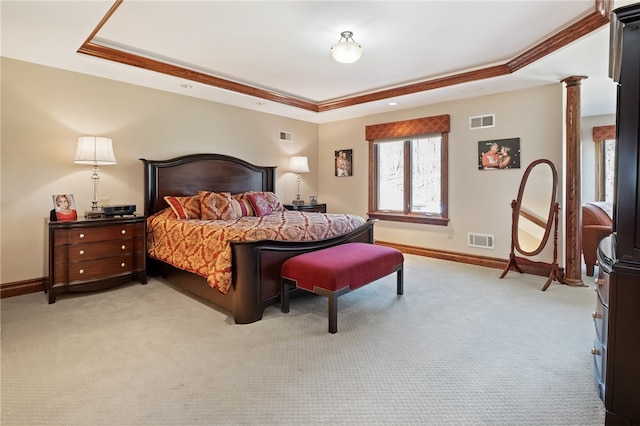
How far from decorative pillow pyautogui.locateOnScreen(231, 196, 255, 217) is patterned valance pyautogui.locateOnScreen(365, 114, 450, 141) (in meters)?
2.68

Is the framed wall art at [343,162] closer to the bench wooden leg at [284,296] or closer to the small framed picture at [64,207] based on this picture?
the bench wooden leg at [284,296]

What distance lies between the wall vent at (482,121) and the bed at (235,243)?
2.32 m

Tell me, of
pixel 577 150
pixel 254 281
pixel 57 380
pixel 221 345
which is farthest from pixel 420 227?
pixel 57 380

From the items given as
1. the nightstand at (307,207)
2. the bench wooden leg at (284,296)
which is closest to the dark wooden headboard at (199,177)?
the nightstand at (307,207)

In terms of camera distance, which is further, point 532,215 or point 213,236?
point 532,215

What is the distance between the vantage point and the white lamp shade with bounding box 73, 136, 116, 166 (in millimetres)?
3537

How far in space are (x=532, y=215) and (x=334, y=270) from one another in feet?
10.8

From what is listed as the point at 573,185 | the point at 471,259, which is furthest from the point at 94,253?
the point at 573,185

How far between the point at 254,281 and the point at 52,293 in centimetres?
212

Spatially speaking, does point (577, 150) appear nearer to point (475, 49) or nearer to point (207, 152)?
point (475, 49)

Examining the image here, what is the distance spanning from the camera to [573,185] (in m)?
3.99

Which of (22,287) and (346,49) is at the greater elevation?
(346,49)

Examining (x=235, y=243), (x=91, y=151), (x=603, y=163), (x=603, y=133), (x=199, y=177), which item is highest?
(x=603, y=133)

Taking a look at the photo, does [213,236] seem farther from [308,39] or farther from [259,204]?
[308,39]
